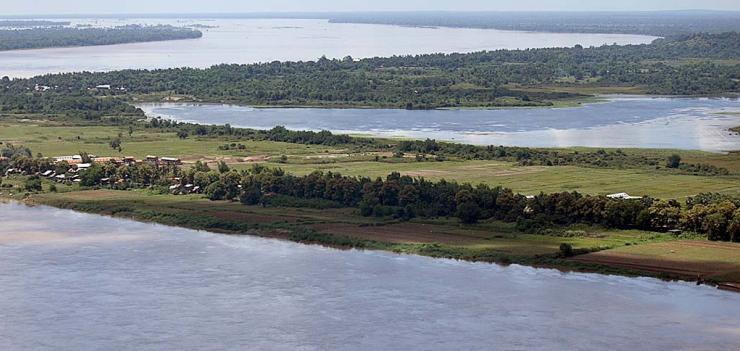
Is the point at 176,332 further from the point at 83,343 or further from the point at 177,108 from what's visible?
the point at 177,108

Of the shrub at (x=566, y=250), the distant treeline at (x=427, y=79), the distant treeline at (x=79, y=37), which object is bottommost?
the shrub at (x=566, y=250)

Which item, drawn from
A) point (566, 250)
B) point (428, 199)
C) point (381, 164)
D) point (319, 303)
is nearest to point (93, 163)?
point (381, 164)

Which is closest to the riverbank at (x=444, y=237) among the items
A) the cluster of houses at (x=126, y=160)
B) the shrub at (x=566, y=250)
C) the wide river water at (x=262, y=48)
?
the shrub at (x=566, y=250)

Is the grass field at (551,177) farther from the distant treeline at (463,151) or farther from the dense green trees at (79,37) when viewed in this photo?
the dense green trees at (79,37)

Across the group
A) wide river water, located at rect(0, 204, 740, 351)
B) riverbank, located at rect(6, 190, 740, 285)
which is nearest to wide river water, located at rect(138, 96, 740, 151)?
riverbank, located at rect(6, 190, 740, 285)

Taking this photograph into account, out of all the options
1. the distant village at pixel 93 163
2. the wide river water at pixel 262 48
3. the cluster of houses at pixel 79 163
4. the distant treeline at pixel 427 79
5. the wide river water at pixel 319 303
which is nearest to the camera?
the wide river water at pixel 319 303

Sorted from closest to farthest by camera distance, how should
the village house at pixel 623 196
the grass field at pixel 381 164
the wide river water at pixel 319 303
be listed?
the wide river water at pixel 319 303
the village house at pixel 623 196
the grass field at pixel 381 164

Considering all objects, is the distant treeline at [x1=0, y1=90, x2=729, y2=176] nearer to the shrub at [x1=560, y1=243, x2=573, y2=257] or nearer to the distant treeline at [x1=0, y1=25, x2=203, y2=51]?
the shrub at [x1=560, y1=243, x2=573, y2=257]
